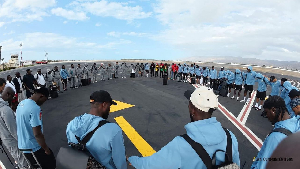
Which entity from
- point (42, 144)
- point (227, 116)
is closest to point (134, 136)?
point (42, 144)

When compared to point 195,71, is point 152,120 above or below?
below

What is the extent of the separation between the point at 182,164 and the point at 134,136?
512 centimetres

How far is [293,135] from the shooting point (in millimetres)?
744

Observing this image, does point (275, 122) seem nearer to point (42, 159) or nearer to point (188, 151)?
point (188, 151)

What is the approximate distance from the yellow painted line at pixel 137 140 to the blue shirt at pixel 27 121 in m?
3.03

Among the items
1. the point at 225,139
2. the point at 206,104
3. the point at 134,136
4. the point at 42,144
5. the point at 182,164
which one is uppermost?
the point at 206,104

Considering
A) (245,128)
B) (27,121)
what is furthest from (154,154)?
(245,128)

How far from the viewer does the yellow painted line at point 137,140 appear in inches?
222

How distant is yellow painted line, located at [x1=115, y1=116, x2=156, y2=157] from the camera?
18.5ft

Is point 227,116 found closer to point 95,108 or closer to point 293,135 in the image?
point 95,108

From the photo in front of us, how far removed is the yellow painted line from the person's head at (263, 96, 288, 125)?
3.38m

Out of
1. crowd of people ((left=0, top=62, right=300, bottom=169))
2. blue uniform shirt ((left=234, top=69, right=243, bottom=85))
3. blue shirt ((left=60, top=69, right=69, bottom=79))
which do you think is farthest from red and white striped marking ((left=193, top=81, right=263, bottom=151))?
blue shirt ((left=60, top=69, right=69, bottom=79))

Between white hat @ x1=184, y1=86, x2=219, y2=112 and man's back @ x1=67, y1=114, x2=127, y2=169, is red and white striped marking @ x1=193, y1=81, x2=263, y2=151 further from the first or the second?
man's back @ x1=67, y1=114, x2=127, y2=169

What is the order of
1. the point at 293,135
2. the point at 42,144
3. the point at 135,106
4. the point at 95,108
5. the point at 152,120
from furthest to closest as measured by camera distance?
1. the point at 135,106
2. the point at 152,120
3. the point at 42,144
4. the point at 95,108
5. the point at 293,135
